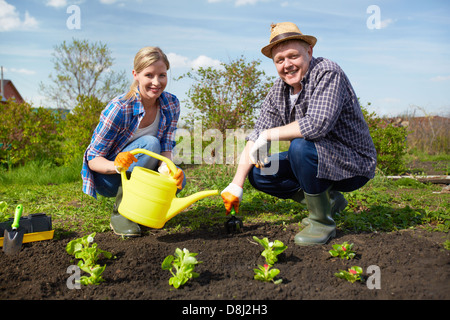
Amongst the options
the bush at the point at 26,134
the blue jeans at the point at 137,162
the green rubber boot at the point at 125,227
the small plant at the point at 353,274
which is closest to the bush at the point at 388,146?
the blue jeans at the point at 137,162

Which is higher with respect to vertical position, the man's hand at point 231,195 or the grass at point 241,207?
the man's hand at point 231,195

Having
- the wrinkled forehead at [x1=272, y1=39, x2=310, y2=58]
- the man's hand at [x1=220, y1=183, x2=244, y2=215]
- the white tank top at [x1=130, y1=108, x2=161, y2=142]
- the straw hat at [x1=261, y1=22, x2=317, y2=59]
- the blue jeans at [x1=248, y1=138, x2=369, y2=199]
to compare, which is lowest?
the man's hand at [x1=220, y1=183, x2=244, y2=215]

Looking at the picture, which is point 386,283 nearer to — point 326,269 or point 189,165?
point 326,269

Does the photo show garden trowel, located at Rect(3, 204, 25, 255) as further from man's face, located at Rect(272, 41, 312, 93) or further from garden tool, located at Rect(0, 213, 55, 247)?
man's face, located at Rect(272, 41, 312, 93)

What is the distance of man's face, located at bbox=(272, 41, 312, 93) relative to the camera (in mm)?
2193

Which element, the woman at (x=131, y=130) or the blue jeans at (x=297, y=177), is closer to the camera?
the blue jeans at (x=297, y=177)

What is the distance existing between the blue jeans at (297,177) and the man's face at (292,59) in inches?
16.1

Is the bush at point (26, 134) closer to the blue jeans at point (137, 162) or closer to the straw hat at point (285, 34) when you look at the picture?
the blue jeans at point (137, 162)

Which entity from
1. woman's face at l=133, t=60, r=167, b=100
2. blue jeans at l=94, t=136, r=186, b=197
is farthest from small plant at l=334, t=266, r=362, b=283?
woman's face at l=133, t=60, r=167, b=100

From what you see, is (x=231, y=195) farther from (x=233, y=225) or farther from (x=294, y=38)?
(x=294, y=38)

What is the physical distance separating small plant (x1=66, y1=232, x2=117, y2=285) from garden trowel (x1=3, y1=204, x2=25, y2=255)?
36 centimetres

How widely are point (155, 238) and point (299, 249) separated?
934mm

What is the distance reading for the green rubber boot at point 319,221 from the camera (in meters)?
2.20
